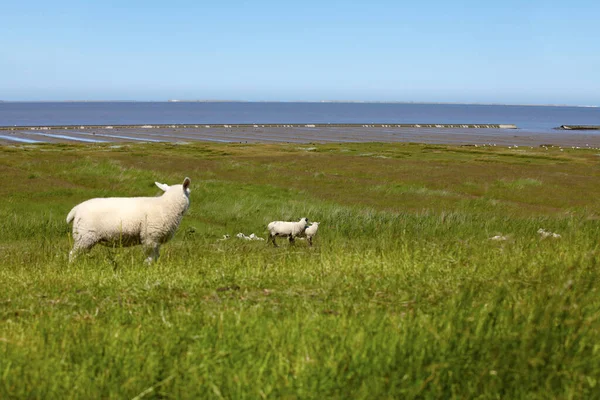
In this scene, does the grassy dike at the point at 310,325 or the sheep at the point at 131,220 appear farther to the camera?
the sheep at the point at 131,220

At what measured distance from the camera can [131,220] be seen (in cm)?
1270

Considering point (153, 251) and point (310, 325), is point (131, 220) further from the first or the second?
point (310, 325)

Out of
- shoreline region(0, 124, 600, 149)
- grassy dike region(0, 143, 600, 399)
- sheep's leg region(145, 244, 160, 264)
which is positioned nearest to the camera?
grassy dike region(0, 143, 600, 399)

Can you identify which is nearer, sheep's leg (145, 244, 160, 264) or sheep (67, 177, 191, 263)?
sheep's leg (145, 244, 160, 264)

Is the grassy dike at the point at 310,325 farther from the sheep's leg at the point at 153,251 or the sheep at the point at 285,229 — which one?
the sheep at the point at 285,229

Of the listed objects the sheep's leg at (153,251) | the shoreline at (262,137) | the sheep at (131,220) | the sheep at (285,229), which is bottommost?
the shoreline at (262,137)

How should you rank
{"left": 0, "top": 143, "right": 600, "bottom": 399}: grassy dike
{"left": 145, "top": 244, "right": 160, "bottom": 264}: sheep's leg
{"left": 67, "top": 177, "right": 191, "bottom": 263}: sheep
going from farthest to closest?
{"left": 67, "top": 177, "right": 191, "bottom": 263}: sheep → {"left": 145, "top": 244, "right": 160, "bottom": 264}: sheep's leg → {"left": 0, "top": 143, "right": 600, "bottom": 399}: grassy dike

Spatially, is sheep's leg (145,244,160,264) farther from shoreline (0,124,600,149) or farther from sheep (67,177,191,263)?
shoreline (0,124,600,149)

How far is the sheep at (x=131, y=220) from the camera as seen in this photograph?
12.7 m

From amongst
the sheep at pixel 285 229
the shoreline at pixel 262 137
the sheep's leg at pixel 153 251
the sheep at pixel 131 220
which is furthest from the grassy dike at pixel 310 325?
the shoreline at pixel 262 137

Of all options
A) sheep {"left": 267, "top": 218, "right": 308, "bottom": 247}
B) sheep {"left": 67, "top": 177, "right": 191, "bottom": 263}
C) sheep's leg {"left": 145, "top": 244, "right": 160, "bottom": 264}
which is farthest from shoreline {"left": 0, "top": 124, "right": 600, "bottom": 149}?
sheep's leg {"left": 145, "top": 244, "right": 160, "bottom": 264}

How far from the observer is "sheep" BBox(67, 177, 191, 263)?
12703 mm

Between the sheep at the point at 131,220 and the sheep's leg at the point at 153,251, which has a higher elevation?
the sheep at the point at 131,220

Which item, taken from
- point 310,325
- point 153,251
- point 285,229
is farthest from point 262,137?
point 310,325
